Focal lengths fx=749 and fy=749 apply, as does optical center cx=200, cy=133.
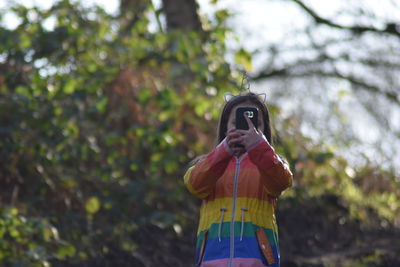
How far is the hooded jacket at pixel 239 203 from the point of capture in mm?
3207

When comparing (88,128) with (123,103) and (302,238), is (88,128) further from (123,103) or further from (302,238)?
(302,238)

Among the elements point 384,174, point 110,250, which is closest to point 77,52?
point 110,250

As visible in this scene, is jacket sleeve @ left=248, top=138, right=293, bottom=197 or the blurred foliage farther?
the blurred foliage

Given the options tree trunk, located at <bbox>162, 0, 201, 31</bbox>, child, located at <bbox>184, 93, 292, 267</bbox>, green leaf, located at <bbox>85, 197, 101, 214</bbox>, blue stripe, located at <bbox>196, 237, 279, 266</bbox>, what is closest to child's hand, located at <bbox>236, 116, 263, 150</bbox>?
child, located at <bbox>184, 93, 292, 267</bbox>

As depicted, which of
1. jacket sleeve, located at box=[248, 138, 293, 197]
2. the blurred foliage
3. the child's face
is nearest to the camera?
jacket sleeve, located at box=[248, 138, 293, 197]

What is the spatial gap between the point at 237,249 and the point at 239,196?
0.82ft

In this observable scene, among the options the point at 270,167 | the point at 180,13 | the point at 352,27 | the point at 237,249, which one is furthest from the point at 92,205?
the point at 352,27

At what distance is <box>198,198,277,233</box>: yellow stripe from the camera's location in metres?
3.32

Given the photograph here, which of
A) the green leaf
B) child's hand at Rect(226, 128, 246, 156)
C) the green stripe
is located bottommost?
the green leaf

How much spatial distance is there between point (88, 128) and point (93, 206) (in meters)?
0.93

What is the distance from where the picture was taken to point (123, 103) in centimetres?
752

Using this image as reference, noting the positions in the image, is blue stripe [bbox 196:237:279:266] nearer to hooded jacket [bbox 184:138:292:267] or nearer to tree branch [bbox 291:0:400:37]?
hooded jacket [bbox 184:138:292:267]

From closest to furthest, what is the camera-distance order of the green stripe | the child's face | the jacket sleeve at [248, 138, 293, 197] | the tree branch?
the jacket sleeve at [248, 138, 293, 197] < the green stripe < the child's face < the tree branch

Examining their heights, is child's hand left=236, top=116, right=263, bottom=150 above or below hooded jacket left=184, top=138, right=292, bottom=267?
above
